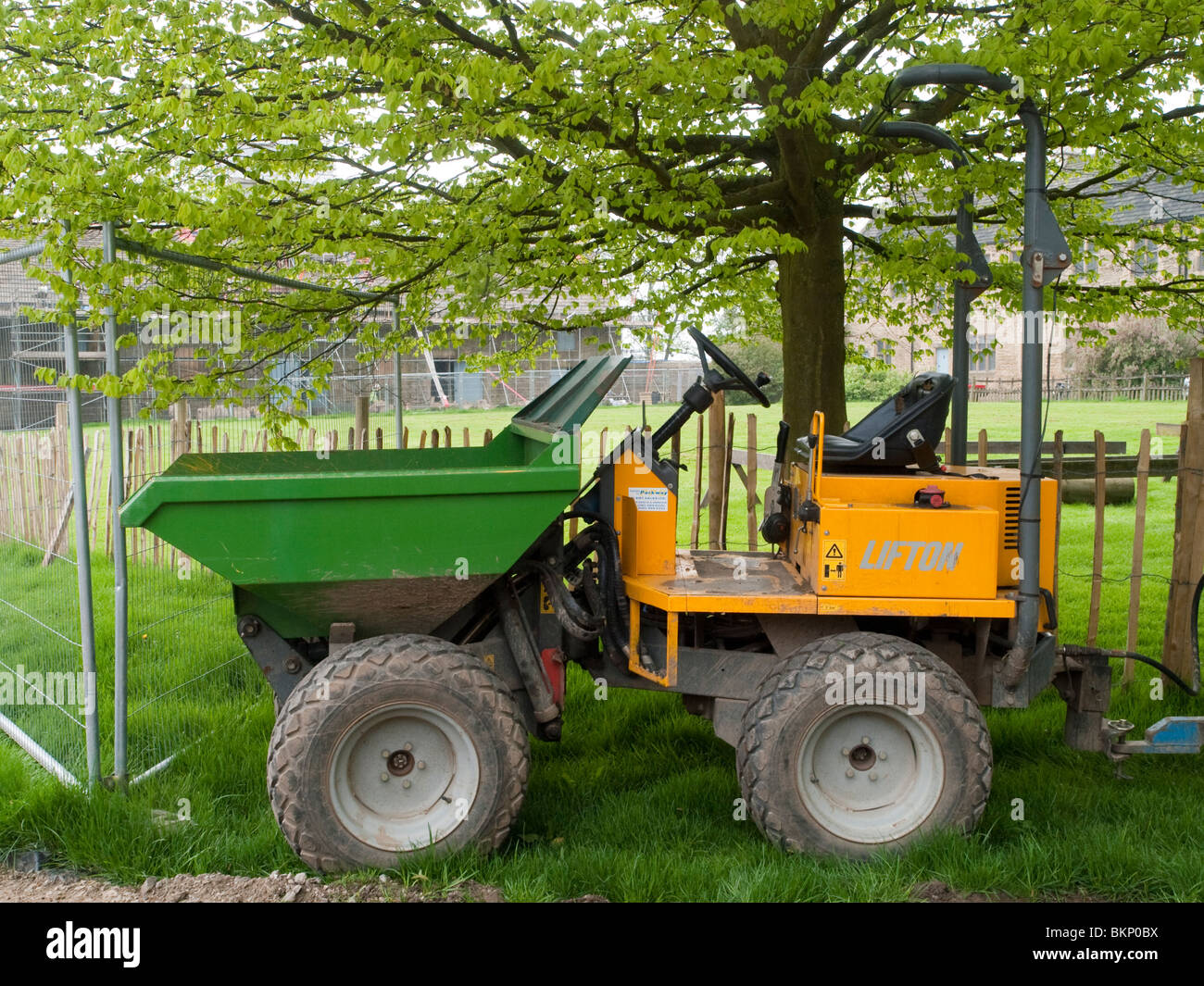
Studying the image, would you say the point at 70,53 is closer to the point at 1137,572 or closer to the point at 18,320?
the point at 18,320

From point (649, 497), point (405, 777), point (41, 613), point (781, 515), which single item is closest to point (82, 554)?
point (41, 613)

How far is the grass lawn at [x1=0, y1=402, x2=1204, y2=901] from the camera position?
12.3 ft

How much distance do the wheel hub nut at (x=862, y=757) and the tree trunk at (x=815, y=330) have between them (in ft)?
12.5

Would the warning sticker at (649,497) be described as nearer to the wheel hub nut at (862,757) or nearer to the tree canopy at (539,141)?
the wheel hub nut at (862,757)

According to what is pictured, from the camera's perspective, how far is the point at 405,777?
157 inches

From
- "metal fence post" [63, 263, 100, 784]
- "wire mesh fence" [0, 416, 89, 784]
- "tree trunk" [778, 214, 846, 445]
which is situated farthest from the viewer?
"tree trunk" [778, 214, 846, 445]

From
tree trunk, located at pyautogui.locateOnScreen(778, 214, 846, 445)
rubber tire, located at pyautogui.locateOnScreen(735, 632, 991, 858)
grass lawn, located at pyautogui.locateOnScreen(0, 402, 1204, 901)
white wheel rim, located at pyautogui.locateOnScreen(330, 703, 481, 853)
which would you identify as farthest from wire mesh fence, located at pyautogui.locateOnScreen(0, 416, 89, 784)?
tree trunk, located at pyautogui.locateOnScreen(778, 214, 846, 445)

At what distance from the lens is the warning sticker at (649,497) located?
432 centimetres

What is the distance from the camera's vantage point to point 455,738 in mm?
3945

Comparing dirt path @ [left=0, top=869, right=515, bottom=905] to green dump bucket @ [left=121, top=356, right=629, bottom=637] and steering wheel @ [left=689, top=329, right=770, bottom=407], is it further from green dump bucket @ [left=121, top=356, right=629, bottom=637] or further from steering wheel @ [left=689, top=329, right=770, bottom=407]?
steering wheel @ [left=689, top=329, right=770, bottom=407]

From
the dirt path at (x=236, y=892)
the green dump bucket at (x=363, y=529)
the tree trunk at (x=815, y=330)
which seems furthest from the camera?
the tree trunk at (x=815, y=330)

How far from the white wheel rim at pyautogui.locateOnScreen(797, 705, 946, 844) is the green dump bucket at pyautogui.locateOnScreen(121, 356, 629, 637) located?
1399mm

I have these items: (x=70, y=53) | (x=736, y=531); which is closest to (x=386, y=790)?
(x=70, y=53)

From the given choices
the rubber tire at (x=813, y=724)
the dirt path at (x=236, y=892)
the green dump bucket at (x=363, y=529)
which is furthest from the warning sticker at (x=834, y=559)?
the dirt path at (x=236, y=892)
